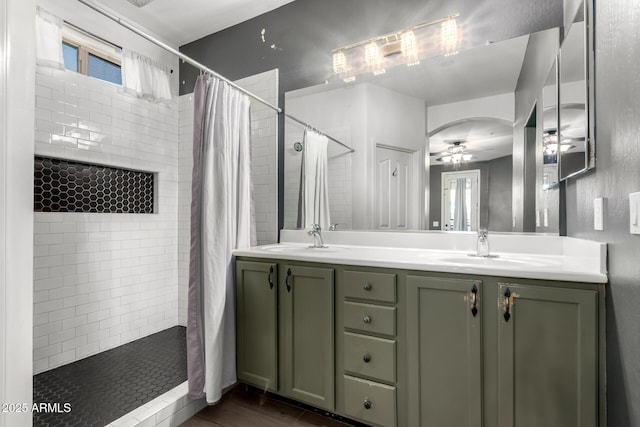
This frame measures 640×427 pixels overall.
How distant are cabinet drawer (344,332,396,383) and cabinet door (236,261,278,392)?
477 millimetres

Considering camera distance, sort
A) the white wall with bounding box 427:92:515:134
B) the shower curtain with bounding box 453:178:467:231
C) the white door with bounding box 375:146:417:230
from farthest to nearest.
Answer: the white door with bounding box 375:146:417:230
the shower curtain with bounding box 453:178:467:231
the white wall with bounding box 427:92:515:134

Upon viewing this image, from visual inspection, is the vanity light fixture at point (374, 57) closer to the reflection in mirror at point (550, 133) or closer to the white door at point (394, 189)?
the white door at point (394, 189)

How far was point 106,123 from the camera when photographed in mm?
2605

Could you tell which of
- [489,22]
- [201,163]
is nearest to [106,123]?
[201,163]

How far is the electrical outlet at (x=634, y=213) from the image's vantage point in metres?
0.85

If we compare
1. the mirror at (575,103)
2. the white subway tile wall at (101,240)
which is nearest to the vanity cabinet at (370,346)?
the mirror at (575,103)

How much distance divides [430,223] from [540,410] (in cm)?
106

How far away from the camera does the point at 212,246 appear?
6.27 ft

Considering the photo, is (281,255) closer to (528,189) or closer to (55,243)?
(528,189)

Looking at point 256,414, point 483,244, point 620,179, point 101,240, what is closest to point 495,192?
point 483,244

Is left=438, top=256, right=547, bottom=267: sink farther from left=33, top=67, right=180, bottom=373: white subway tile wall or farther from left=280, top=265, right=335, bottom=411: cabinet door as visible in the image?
left=33, top=67, right=180, bottom=373: white subway tile wall

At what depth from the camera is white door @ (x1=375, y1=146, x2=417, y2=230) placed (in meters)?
2.05

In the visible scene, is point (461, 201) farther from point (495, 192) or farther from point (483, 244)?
point (483, 244)

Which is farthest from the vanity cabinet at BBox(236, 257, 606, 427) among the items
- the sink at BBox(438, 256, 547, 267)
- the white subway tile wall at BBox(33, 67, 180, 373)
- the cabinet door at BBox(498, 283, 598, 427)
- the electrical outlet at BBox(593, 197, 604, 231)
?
the white subway tile wall at BBox(33, 67, 180, 373)
